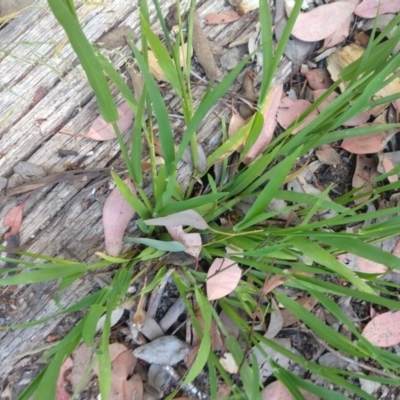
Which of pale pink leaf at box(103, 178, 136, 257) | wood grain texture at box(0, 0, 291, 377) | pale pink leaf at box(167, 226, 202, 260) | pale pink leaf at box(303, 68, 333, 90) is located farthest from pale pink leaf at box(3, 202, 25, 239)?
pale pink leaf at box(303, 68, 333, 90)

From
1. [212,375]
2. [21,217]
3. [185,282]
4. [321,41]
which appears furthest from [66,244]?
[321,41]

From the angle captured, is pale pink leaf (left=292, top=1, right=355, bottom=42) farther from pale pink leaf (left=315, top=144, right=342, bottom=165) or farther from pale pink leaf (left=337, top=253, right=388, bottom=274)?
pale pink leaf (left=337, top=253, right=388, bottom=274)

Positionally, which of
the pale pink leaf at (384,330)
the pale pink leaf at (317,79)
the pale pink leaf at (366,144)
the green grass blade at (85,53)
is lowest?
the pale pink leaf at (384,330)

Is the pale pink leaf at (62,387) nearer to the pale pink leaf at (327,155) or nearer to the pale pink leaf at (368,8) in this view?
the pale pink leaf at (327,155)

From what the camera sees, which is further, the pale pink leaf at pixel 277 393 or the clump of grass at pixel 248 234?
the pale pink leaf at pixel 277 393

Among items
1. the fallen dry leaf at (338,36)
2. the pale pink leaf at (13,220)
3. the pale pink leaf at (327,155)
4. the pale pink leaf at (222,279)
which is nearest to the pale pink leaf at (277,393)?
the pale pink leaf at (222,279)

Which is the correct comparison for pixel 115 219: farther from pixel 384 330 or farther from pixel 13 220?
pixel 384 330
